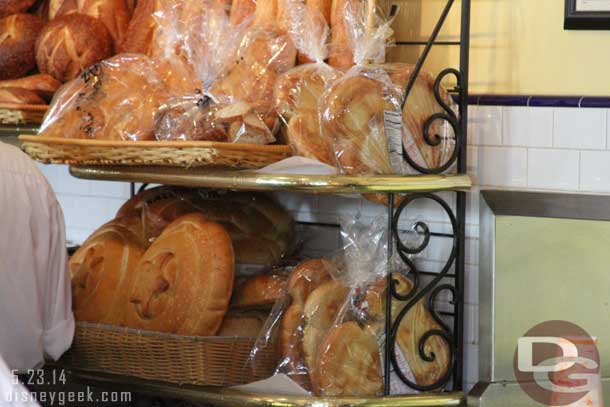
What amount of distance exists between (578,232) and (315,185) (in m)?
0.55

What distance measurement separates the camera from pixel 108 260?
1865mm

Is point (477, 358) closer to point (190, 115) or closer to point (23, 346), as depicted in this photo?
point (190, 115)

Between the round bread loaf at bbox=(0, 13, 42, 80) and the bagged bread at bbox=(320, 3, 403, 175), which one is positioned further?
the round bread loaf at bbox=(0, 13, 42, 80)

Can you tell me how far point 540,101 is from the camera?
180 cm

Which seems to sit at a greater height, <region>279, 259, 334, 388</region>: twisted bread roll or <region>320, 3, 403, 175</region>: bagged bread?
<region>320, 3, 403, 175</region>: bagged bread

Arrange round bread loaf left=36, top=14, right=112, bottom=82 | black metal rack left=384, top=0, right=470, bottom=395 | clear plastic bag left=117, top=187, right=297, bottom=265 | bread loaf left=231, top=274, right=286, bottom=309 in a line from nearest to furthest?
black metal rack left=384, top=0, right=470, bottom=395, bread loaf left=231, top=274, right=286, bottom=309, clear plastic bag left=117, top=187, right=297, bottom=265, round bread loaf left=36, top=14, right=112, bottom=82

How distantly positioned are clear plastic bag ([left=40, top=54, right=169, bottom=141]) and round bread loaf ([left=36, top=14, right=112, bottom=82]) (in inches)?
6.5

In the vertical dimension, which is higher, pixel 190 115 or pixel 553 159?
pixel 190 115

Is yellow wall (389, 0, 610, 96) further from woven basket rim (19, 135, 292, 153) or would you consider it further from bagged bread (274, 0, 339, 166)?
woven basket rim (19, 135, 292, 153)

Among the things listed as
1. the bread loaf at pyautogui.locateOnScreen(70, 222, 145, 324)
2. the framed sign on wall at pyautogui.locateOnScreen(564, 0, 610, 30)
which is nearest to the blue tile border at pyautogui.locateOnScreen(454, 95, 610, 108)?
the framed sign on wall at pyautogui.locateOnScreen(564, 0, 610, 30)

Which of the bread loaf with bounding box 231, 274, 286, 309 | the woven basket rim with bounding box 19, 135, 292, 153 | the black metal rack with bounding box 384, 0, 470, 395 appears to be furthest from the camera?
the bread loaf with bounding box 231, 274, 286, 309

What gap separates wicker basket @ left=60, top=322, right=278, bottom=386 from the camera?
1.73 m

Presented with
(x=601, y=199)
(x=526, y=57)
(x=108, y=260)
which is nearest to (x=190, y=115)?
(x=108, y=260)

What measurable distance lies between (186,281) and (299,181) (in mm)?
319
